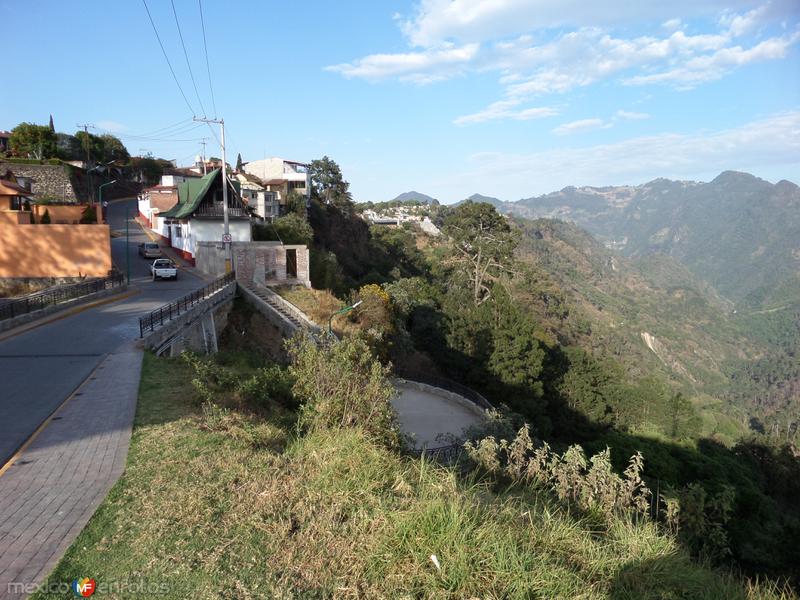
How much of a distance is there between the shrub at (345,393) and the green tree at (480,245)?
3960 cm

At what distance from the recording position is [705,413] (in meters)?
81.9

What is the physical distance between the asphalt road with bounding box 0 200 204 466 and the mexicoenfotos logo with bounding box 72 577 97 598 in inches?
151

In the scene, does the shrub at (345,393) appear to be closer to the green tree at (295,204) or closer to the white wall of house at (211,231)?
the white wall of house at (211,231)

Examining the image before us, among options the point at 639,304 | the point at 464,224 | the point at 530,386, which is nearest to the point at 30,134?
the point at 464,224

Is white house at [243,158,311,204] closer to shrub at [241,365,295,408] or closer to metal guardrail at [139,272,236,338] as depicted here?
metal guardrail at [139,272,236,338]

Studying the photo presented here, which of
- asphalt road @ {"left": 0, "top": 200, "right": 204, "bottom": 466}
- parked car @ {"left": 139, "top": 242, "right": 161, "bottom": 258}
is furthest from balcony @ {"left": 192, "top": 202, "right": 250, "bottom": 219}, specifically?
asphalt road @ {"left": 0, "top": 200, "right": 204, "bottom": 466}

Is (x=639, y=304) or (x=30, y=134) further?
(x=639, y=304)

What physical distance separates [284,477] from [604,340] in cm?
9774

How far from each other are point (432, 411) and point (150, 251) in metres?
23.3

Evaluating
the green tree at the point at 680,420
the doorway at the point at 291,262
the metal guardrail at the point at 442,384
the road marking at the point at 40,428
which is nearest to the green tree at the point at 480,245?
the green tree at the point at 680,420

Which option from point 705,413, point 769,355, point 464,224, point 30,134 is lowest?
point 769,355

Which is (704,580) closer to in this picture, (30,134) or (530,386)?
(530,386)

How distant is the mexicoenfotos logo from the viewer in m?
4.07

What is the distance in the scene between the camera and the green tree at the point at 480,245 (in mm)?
47781
